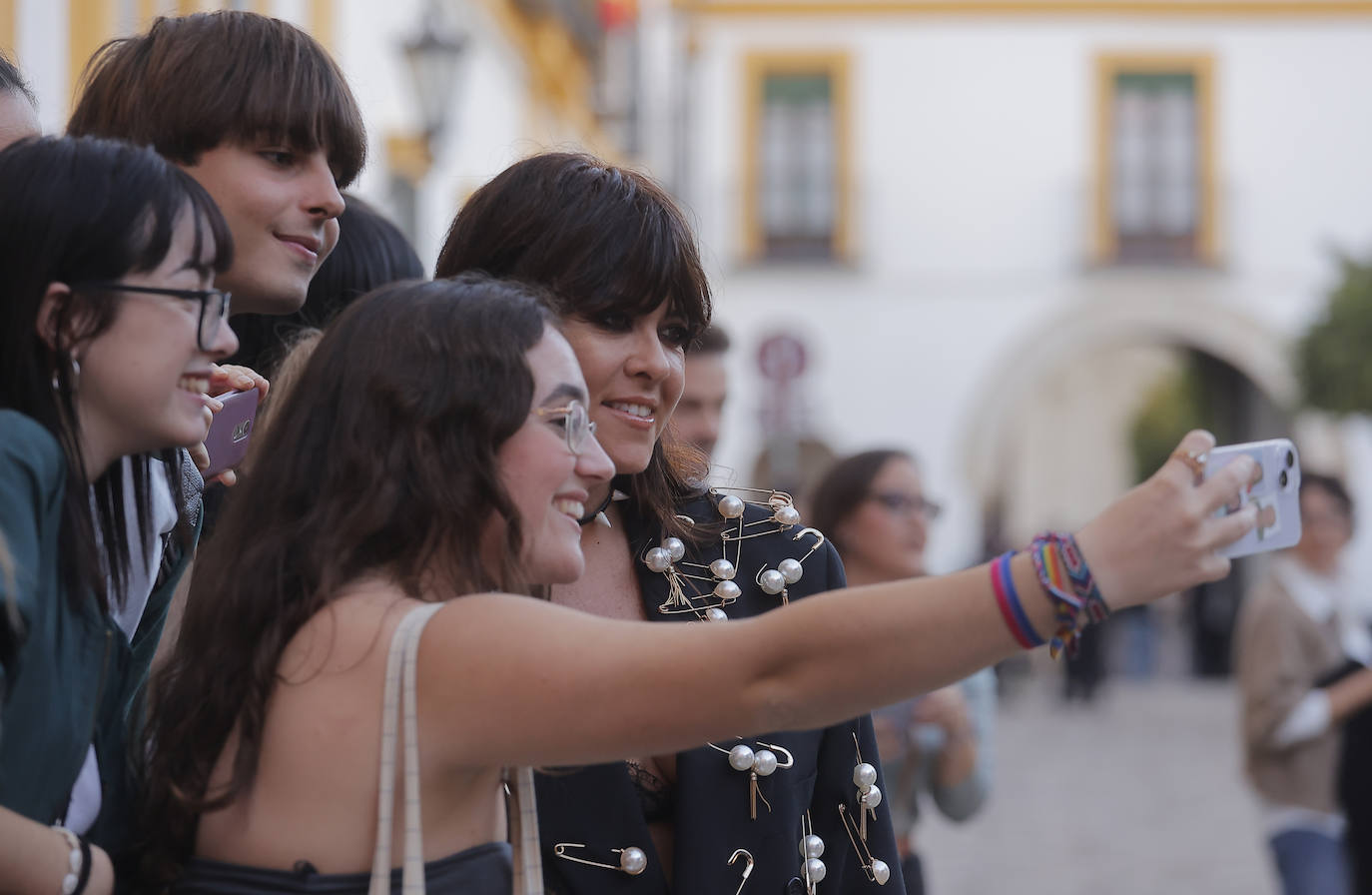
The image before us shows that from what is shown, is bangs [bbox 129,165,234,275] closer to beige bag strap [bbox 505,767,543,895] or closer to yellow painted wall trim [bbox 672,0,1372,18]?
beige bag strap [bbox 505,767,543,895]

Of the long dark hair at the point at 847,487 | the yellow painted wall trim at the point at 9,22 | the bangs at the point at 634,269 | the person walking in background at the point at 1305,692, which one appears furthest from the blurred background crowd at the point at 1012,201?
the bangs at the point at 634,269

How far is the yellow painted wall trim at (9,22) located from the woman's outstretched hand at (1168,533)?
5065mm

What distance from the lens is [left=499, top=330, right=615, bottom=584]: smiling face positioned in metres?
2.21

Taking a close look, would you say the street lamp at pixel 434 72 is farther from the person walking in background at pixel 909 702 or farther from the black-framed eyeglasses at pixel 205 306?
the black-framed eyeglasses at pixel 205 306

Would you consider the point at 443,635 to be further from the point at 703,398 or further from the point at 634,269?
the point at 703,398

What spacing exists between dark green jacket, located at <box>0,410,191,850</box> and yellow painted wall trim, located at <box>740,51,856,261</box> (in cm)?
2422

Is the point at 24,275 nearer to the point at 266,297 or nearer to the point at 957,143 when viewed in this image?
the point at 266,297

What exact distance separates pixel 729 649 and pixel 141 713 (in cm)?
81

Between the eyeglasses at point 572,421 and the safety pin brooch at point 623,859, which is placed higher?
the eyeglasses at point 572,421

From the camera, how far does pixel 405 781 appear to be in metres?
1.99

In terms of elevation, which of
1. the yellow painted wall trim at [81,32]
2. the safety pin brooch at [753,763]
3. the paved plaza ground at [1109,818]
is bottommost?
the paved plaza ground at [1109,818]

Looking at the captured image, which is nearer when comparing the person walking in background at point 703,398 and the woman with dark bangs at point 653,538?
the woman with dark bangs at point 653,538

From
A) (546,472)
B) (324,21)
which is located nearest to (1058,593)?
(546,472)

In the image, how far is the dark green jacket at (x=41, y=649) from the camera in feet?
6.35
